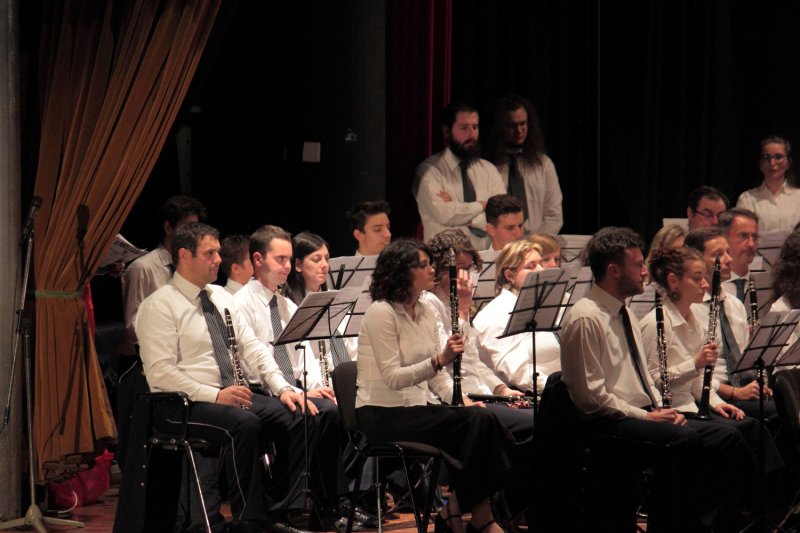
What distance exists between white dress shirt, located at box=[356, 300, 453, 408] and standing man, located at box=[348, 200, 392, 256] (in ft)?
6.73

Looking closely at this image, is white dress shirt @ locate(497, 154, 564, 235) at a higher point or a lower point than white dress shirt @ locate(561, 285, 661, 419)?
higher

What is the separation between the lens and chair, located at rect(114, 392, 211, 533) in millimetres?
5918

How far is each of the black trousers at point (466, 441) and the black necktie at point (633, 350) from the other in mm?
678

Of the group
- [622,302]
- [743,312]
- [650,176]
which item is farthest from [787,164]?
[622,302]

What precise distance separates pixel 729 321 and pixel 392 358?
7.09 ft

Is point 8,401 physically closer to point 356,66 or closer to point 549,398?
point 549,398

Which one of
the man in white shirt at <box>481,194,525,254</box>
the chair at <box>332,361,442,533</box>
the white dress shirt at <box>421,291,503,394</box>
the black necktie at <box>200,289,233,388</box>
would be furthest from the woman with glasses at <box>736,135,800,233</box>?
the black necktie at <box>200,289,233,388</box>

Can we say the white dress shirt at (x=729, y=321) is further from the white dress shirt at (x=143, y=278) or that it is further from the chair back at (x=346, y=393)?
the white dress shirt at (x=143, y=278)

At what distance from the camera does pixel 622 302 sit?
5891mm

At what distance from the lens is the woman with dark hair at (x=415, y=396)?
5.83m

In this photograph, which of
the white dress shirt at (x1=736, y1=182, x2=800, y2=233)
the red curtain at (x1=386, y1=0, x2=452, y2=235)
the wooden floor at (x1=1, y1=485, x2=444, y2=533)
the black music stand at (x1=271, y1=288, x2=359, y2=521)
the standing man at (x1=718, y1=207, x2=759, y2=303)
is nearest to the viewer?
the black music stand at (x1=271, y1=288, x2=359, y2=521)

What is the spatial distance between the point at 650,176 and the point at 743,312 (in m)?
4.05

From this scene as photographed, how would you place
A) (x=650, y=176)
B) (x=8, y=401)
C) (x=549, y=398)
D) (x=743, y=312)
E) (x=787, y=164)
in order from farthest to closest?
(x=650, y=176) → (x=787, y=164) → (x=743, y=312) → (x=8, y=401) → (x=549, y=398)

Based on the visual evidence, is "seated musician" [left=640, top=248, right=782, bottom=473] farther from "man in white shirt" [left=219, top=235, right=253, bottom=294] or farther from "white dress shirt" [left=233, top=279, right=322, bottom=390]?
"man in white shirt" [left=219, top=235, right=253, bottom=294]
